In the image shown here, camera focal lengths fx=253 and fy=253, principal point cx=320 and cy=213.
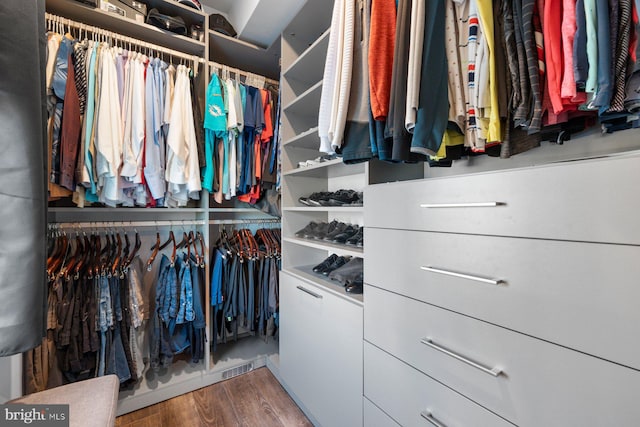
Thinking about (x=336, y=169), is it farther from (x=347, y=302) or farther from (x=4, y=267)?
(x=4, y=267)

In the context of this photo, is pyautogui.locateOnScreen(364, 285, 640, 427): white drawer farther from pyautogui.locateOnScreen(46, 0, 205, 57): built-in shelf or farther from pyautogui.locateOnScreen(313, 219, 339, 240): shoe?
pyautogui.locateOnScreen(46, 0, 205, 57): built-in shelf

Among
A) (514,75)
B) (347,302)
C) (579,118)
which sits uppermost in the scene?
(514,75)

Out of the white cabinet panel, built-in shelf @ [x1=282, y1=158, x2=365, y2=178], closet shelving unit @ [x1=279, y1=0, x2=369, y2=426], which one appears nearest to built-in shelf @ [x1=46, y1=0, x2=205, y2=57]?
closet shelving unit @ [x1=279, y1=0, x2=369, y2=426]

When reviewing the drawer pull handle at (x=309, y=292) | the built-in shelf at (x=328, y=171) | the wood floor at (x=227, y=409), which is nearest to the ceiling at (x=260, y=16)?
the built-in shelf at (x=328, y=171)

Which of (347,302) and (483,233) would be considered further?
(347,302)

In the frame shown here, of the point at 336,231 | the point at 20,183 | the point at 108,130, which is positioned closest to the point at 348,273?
the point at 336,231

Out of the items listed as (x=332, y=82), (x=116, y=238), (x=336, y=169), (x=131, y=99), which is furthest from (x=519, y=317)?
(x=116, y=238)

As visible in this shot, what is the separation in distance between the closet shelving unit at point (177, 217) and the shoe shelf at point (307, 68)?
1.36 feet

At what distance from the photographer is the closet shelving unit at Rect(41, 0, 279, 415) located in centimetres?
144

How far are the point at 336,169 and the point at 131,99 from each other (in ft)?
3.98

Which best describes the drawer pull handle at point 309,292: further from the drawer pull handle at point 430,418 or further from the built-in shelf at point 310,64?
the built-in shelf at point 310,64

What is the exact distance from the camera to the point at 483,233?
2.24 feet

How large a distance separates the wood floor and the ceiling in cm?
232

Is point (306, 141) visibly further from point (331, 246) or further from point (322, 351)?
point (322, 351)
